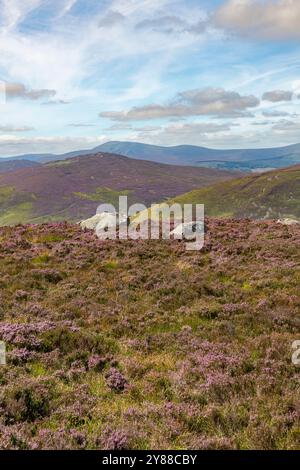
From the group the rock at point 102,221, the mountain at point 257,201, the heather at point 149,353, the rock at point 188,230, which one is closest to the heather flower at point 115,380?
the heather at point 149,353

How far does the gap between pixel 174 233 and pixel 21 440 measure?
20.2 m

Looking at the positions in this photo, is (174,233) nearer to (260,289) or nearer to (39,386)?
(260,289)

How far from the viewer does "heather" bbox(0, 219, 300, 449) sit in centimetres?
667

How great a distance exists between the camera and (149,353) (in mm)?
10094

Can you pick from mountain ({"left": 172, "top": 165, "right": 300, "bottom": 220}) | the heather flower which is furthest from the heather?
mountain ({"left": 172, "top": 165, "right": 300, "bottom": 220})

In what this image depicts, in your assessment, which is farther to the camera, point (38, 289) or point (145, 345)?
point (38, 289)

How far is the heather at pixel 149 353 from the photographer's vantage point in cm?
667

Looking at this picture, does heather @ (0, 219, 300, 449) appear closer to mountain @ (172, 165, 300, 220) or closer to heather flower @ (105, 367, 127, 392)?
heather flower @ (105, 367, 127, 392)

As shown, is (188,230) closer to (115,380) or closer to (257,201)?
(115,380)

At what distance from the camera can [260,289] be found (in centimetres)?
1520

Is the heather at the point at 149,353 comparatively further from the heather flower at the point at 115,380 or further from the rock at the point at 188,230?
the rock at the point at 188,230

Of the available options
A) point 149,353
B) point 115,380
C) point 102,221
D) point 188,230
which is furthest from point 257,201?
point 115,380

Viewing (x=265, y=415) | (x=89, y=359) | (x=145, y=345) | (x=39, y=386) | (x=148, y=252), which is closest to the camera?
(x=265, y=415)
